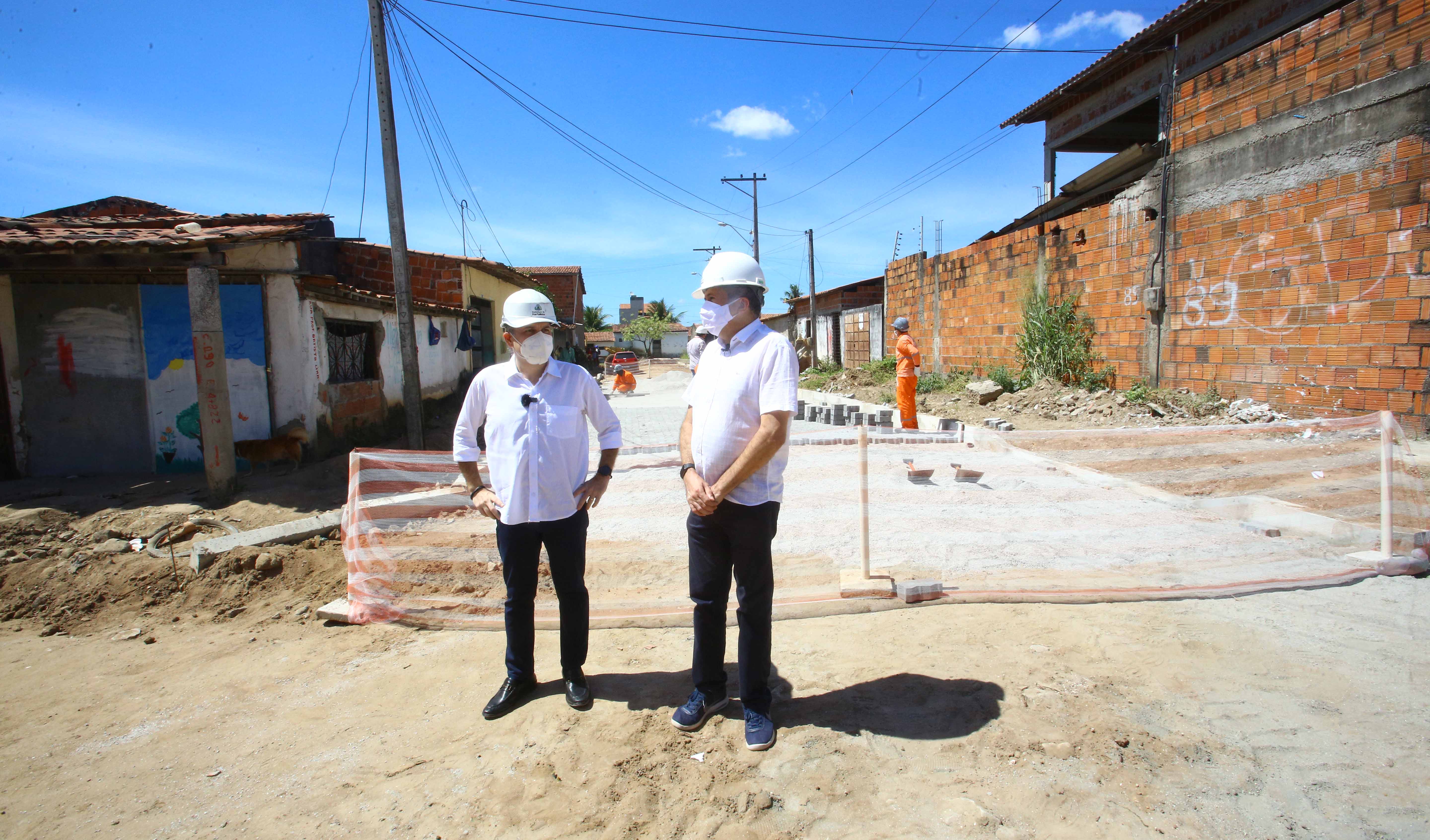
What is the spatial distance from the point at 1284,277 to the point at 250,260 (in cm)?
1243

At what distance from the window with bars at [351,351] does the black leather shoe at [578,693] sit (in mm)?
8394

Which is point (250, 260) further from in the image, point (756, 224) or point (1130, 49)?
point (756, 224)

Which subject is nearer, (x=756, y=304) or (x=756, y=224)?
(x=756, y=304)

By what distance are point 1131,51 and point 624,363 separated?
2851 centimetres

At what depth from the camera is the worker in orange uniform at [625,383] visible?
21672 mm

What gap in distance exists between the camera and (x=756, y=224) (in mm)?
32531

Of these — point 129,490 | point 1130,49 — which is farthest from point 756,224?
point 129,490

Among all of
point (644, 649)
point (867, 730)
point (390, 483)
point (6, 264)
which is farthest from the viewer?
point (6, 264)

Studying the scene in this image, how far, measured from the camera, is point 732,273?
267cm

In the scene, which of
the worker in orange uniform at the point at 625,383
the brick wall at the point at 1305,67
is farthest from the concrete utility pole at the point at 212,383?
the worker in orange uniform at the point at 625,383

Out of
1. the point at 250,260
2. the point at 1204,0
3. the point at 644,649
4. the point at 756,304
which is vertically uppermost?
the point at 1204,0

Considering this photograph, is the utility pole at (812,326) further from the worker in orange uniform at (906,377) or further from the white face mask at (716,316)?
the white face mask at (716,316)

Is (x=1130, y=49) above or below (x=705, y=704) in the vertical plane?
above

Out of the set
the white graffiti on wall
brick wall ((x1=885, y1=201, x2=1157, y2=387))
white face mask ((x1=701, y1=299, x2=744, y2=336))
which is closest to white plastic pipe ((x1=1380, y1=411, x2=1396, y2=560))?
white face mask ((x1=701, y1=299, x2=744, y2=336))
